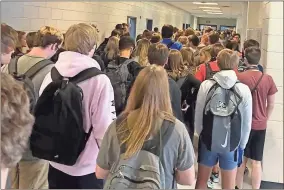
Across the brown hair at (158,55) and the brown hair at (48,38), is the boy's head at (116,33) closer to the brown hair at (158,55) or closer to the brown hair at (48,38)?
the brown hair at (158,55)

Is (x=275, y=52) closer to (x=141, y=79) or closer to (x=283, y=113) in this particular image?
(x=283, y=113)

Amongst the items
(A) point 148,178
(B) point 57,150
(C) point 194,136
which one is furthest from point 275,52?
(B) point 57,150

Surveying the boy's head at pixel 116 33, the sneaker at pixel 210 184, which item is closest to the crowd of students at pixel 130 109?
the sneaker at pixel 210 184

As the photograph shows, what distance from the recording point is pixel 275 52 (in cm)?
155

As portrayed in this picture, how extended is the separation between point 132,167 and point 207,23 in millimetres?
1184

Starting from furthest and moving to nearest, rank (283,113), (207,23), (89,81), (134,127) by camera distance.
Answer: (207,23) < (283,113) < (89,81) < (134,127)

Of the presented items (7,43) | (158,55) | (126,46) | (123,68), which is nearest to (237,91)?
(158,55)

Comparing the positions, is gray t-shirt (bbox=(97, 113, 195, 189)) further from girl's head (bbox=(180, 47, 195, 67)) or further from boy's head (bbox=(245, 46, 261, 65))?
girl's head (bbox=(180, 47, 195, 67))

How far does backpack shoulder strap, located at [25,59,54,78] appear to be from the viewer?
4.60 feet

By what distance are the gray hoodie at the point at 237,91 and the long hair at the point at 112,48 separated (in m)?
0.55

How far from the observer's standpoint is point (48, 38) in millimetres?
1496

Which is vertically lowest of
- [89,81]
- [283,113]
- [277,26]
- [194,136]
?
[194,136]

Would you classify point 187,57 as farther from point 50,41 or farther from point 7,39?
point 7,39

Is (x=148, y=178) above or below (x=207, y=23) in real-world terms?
below
